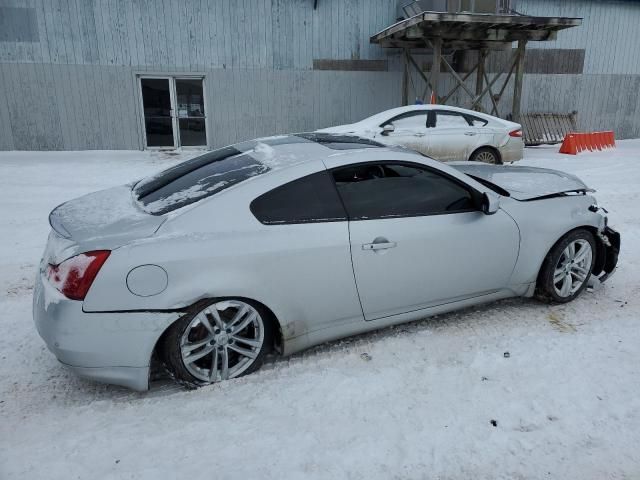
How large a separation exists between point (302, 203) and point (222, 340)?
3.17 feet

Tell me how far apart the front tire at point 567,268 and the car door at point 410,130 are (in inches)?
227

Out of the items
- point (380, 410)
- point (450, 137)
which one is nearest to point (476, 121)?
point (450, 137)

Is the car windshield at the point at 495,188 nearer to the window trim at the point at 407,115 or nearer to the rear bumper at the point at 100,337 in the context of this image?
the rear bumper at the point at 100,337

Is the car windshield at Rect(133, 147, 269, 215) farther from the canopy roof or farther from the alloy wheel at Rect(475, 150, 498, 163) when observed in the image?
the canopy roof

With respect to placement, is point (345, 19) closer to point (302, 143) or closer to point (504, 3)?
point (504, 3)

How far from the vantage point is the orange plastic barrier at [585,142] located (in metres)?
13.9

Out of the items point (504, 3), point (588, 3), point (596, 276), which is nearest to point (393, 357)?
point (596, 276)

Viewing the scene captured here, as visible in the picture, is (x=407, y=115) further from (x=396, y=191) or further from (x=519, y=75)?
(x=396, y=191)

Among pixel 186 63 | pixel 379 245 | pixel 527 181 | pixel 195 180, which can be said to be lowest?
pixel 379 245

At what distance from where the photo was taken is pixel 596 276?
14.6 ft

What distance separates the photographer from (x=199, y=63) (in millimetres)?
13609

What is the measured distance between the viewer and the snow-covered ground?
2346 mm

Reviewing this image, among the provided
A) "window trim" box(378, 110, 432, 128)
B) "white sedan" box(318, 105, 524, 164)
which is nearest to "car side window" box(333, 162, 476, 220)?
"white sedan" box(318, 105, 524, 164)

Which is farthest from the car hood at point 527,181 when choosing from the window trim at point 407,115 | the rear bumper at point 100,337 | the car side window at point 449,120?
the car side window at point 449,120
